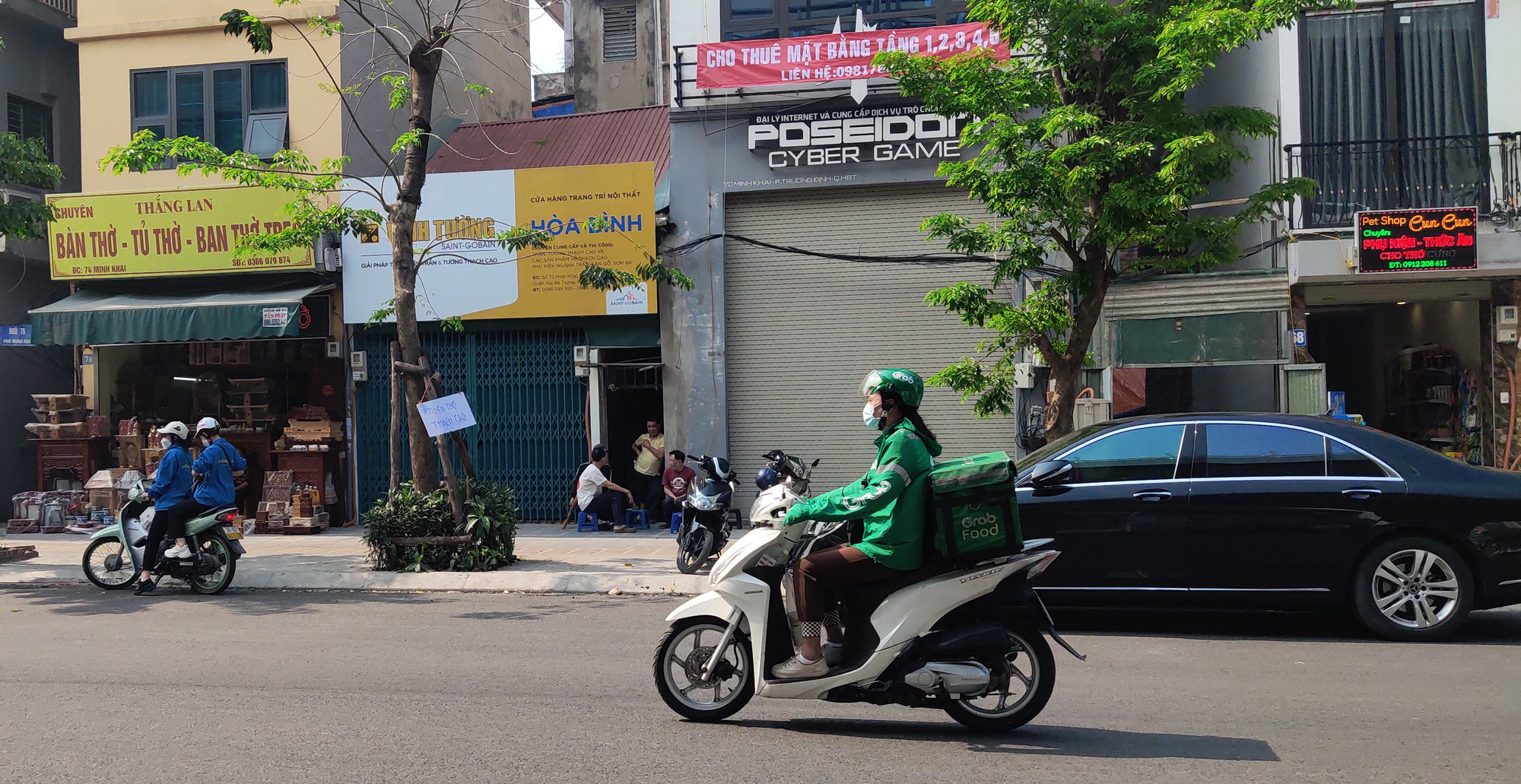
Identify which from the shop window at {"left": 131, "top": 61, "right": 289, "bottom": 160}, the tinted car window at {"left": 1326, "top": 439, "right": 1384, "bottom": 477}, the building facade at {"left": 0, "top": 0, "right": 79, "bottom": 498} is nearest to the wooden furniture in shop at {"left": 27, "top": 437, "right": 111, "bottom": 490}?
the building facade at {"left": 0, "top": 0, "right": 79, "bottom": 498}

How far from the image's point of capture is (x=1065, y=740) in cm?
529

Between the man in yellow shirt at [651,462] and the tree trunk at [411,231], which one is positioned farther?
the man in yellow shirt at [651,462]

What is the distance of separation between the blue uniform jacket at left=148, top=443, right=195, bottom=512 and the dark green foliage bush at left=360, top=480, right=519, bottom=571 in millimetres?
1693

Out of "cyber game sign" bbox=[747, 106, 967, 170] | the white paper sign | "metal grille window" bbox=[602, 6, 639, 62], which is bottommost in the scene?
the white paper sign

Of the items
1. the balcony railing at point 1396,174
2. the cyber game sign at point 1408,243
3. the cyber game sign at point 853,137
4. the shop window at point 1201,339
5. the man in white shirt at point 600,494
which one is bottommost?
the man in white shirt at point 600,494

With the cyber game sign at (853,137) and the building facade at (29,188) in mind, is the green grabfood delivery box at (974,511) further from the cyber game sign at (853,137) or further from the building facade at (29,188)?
the building facade at (29,188)

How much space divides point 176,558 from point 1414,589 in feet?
33.7

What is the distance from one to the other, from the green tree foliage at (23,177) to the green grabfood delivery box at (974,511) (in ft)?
38.7

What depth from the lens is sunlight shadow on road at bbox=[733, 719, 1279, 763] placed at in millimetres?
5051

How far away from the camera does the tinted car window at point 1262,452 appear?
7723 millimetres

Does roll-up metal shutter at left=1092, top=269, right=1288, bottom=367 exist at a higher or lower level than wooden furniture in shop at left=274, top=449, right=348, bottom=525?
higher

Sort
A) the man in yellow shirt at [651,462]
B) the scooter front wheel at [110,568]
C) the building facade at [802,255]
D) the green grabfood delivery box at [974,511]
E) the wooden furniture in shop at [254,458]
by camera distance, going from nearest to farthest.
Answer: the green grabfood delivery box at [974,511]
the scooter front wheel at [110,568]
the building facade at [802,255]
the man in yellow shirt at [651,462]
the wooden furniture in shop at [254,458]

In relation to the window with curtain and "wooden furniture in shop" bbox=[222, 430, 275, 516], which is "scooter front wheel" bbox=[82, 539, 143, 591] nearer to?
"wooden furniture in shop" bbox=[222, 430, 275, 516]

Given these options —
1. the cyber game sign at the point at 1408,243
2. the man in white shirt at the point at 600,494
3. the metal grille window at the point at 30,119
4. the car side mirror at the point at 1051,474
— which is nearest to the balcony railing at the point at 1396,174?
the cyber game sign at the point at 1408,243
